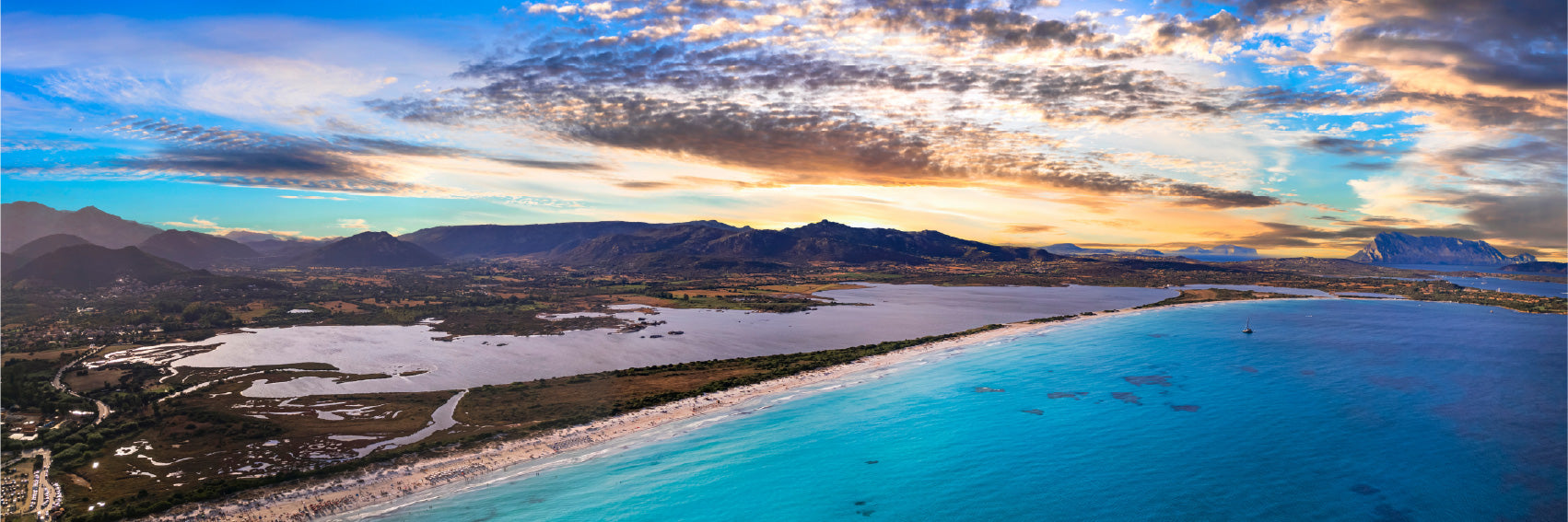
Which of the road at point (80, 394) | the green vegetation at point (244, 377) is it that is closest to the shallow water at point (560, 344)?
the green vegetation at point (244, 377)

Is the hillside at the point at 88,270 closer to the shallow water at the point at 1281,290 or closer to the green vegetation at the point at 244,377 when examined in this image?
the green vegetation at the point at 244,377

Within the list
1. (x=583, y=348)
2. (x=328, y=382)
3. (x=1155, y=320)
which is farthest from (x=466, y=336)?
(x=1155, y=320)

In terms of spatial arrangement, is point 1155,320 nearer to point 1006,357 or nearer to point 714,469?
point 1006,357

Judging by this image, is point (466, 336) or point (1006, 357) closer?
point (1006, 357)

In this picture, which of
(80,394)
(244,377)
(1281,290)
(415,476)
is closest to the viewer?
(415,476)

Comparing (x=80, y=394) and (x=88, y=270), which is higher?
(x=88, y=270)

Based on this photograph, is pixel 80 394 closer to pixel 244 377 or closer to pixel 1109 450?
pixel 244 377

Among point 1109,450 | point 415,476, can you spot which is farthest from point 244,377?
point 1109,450
